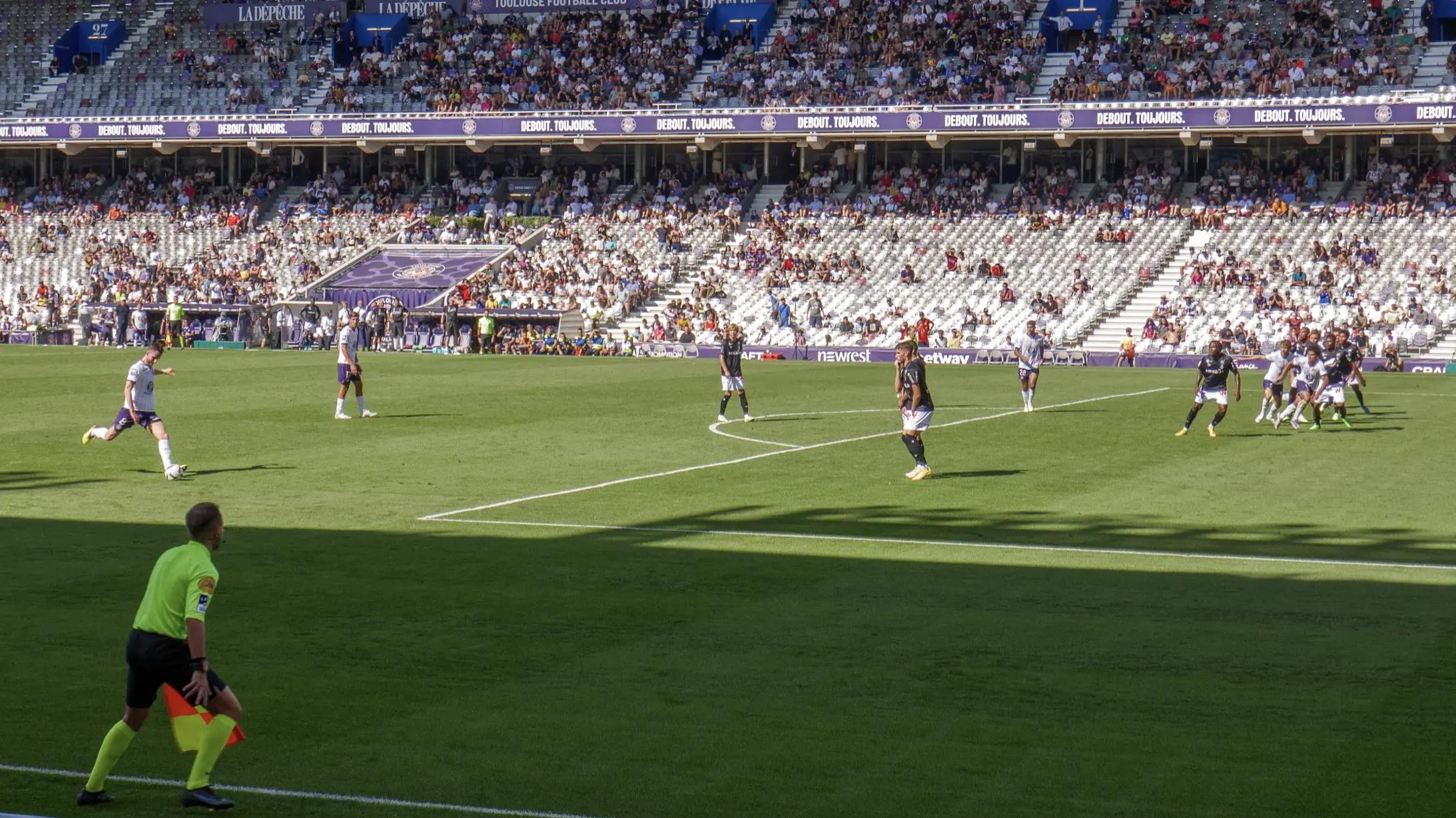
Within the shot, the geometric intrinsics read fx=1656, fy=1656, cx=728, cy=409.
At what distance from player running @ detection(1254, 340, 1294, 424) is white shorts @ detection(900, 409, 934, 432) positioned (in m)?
10.4

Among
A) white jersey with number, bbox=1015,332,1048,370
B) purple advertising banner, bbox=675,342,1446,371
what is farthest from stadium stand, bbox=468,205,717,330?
white jersey with number, bbox=1015,332,1048,370

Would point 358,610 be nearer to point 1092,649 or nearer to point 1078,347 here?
point 1092,649

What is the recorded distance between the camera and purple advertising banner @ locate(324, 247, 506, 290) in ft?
219

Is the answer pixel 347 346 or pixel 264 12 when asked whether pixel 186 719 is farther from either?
pixel 264 12

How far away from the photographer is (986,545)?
715 inches

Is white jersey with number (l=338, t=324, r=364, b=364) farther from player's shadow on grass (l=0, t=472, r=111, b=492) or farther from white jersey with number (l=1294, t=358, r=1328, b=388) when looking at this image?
white jersey with number (l=1294, t=358, r=1328, b=388)

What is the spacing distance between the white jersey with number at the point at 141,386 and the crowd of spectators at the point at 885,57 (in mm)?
47075

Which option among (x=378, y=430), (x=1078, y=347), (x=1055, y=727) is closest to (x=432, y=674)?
(x=1055, y=727)

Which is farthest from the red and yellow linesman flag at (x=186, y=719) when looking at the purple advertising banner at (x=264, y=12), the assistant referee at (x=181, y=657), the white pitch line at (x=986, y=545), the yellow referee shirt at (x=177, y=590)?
the purple advertising banner at (x=264, y=12)

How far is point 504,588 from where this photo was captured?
50.3 ft

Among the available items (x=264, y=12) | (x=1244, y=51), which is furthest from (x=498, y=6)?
(x=1244, y=51)

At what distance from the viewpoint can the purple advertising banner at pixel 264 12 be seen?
263 ft

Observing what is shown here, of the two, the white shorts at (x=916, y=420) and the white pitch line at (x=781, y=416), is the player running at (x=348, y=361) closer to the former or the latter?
the white pitch line at (x=781, y=416)

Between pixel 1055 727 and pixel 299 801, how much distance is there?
15.4 ft
